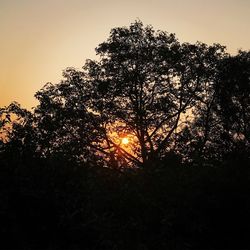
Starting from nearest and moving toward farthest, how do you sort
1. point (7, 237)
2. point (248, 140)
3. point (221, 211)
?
point (7, 237)
point (221, 211)
point (248, 140)

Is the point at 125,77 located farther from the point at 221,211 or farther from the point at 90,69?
the point at 221,211

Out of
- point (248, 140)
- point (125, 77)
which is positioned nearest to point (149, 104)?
point (125, 77)

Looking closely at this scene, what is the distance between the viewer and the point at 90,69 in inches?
1421

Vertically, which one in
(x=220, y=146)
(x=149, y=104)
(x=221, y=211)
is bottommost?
(x=221, y=211)

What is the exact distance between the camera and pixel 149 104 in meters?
35.4

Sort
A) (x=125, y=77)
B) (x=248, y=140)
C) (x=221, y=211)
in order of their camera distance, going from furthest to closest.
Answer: (x=248, y=140)
(x=125, y=77)
(x=221, y=211)

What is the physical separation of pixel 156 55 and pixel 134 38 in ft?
8.88

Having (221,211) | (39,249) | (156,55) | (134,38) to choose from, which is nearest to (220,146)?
(156,55)

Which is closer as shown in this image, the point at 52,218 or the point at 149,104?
the point at 52,218

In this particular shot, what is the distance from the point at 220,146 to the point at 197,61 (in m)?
8.46

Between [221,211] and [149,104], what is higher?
[149,104]

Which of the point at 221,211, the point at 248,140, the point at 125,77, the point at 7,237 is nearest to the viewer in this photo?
the point at 7,237

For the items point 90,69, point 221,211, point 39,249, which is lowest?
point 39,249

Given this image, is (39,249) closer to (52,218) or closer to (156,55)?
(52,218)
